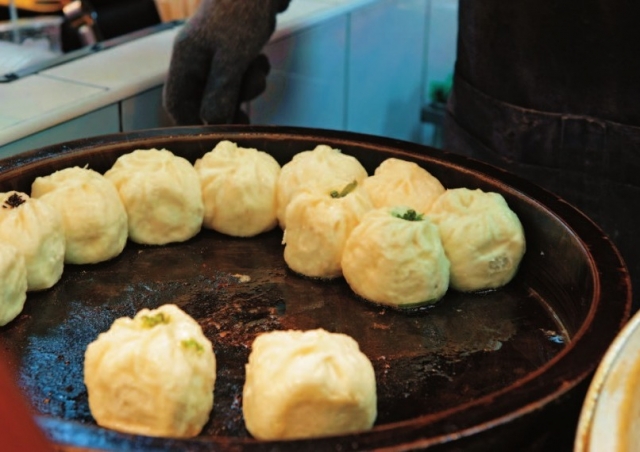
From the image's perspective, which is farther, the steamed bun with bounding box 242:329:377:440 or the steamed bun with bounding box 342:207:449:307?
the steamed bun with bounding box 342:207:449:307

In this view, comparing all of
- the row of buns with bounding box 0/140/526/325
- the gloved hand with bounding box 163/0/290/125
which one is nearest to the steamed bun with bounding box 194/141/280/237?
the row of buns with bounding box 0/140/526/325

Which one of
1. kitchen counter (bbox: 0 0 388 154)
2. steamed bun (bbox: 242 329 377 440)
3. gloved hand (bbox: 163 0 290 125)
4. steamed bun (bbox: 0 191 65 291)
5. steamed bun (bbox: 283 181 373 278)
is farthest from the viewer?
gloved hand (bbox: 163 0 290 125)

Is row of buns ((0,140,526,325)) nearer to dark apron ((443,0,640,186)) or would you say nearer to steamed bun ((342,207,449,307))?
steamed bun ((342,207,449,307))

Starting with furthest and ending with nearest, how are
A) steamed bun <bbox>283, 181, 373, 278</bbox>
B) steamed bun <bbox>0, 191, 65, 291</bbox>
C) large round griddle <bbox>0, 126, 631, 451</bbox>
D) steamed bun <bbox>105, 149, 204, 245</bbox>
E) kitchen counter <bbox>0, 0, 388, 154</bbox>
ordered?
kitchen counter <bbox>0, 0, 388, 154</bbox> → steamed bun <bbox>105, 149, 204, 245</bbox> → steamed bun <bbox>283, 181, 373, 278</bbox> → steamed bun <bbox>0, 191, 65, 291</bbox> → large round griddle <bbox>0, 126, 631, 451</bbox>

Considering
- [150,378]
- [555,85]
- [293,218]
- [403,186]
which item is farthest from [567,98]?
[150,378]

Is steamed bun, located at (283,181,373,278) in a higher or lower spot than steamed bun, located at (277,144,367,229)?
lower

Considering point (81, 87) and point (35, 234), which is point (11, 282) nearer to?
point (35, 234)
